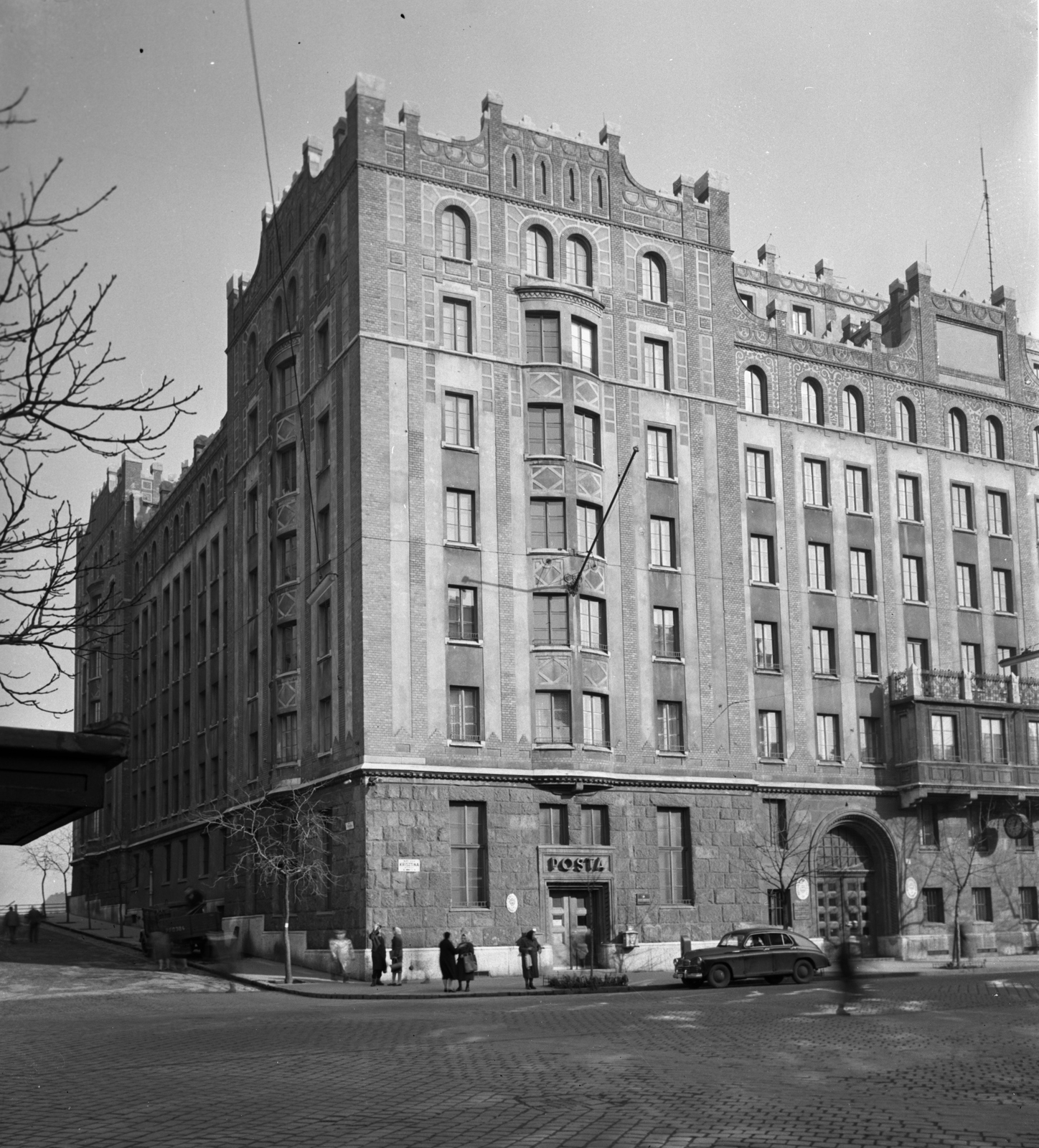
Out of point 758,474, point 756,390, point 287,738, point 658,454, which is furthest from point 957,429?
point 287,738

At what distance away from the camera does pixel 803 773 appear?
51.2 m

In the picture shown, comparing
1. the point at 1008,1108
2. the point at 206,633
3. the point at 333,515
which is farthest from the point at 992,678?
the point at 1008,1108

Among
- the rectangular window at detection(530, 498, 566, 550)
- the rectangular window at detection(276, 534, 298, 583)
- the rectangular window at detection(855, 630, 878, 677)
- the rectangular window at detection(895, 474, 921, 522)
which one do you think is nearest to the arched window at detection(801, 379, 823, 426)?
the rectangular window at detection(895, 474, 921, 522)

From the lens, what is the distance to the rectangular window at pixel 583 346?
48750 millimetres

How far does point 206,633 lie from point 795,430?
1052 inches

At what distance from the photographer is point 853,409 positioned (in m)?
55.4

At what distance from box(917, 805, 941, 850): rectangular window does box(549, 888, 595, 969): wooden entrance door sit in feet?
44.8

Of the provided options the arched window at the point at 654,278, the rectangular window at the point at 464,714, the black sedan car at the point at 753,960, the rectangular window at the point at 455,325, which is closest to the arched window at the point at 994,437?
the arched window at the point at 654,278

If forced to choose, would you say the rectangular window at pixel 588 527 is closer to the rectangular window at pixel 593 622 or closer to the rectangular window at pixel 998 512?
the rectangular window at pixel 593 622

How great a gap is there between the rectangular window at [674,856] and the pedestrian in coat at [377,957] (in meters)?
10.4

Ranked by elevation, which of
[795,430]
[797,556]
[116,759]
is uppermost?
[795,430]

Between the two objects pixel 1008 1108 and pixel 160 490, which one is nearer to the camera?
pixel 1008 1108

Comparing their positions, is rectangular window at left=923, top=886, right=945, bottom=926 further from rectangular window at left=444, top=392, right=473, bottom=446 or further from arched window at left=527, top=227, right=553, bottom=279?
arched window at left=527, top=227, right=553, bottom=279

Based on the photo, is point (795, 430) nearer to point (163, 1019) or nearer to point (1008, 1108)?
point (163, 1019)
